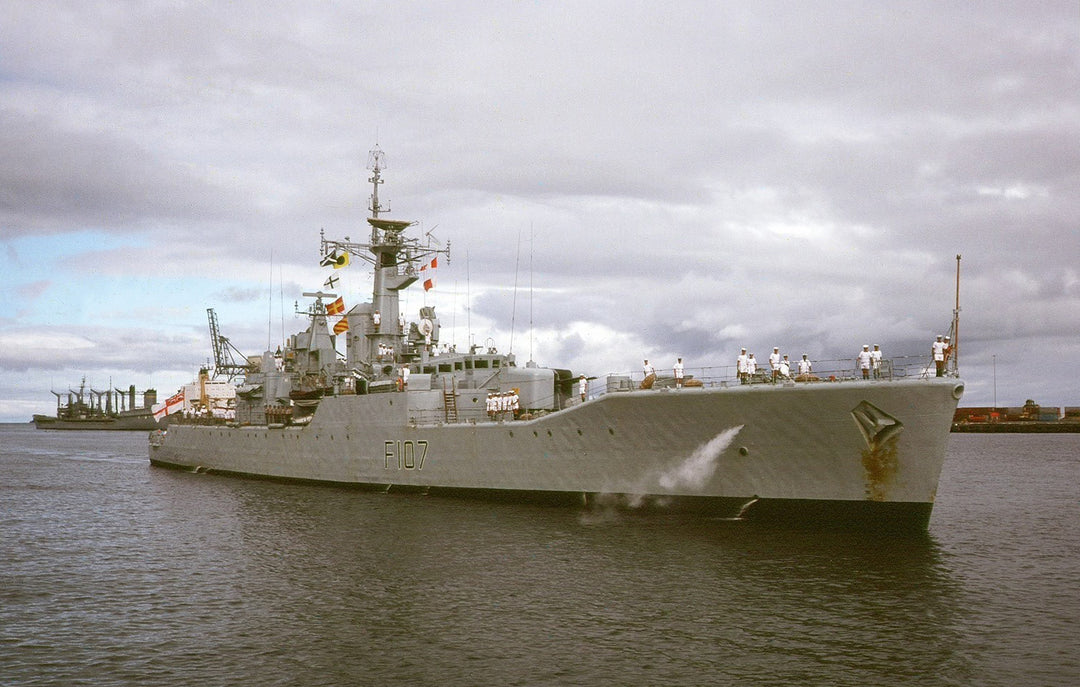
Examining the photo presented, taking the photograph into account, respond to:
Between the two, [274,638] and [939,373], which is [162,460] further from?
[939,373]

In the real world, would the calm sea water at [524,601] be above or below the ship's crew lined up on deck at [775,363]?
below

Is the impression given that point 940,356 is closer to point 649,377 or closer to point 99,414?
point 649,377

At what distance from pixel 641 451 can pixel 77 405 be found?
193 meters

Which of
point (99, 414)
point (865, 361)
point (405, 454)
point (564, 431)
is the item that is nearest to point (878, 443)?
point (865, 361)

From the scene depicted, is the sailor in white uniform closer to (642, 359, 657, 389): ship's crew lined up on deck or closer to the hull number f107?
(642, 359, 657, 389): ship's crew lined up on deck

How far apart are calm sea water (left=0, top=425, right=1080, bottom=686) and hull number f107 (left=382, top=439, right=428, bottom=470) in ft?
10.5

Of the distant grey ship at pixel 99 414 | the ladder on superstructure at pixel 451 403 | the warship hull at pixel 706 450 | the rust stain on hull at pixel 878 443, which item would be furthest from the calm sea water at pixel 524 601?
the distant grey ship at pixel 99 414

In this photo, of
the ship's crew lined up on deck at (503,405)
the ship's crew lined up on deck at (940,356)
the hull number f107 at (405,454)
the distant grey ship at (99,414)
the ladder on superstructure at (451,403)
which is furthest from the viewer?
the distant grey ship at (99,414)

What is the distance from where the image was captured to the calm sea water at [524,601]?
12555mm

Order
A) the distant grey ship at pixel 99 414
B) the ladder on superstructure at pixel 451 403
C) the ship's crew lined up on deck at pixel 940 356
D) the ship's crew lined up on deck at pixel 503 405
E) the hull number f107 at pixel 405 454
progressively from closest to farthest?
the ship's crew lined up on deck at pixel 940 356
the ship's crew lined up on deck at pixel 503 405
the ladder on superstructure at pixel 451 403
the hull number f107 at pixel 405 454
the distant grey ship at pixel 99 414

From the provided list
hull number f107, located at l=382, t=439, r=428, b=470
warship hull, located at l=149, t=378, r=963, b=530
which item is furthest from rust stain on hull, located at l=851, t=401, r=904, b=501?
hull number f107, located at l=382, t=439, r=428, b=470

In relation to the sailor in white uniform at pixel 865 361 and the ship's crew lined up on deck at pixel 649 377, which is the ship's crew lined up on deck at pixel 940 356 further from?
the ship's crew lined up on deck at pixel 649 377

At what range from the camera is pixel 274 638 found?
1412 cm

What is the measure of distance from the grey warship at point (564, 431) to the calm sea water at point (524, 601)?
1.11 m
